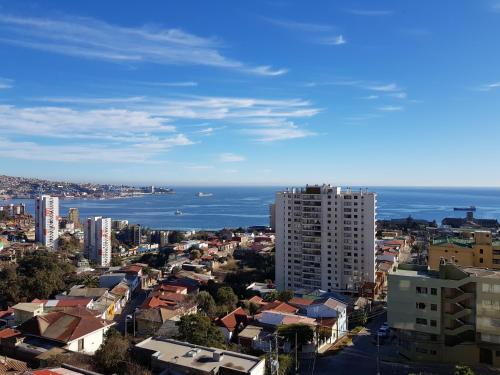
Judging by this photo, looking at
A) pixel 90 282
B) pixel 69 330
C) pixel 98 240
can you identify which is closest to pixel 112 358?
pixel 69 330

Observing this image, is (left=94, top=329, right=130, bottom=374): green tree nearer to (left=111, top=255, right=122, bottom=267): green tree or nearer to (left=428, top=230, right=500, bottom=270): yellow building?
(left=428, top=230, right=500, bottom=270): yellow building

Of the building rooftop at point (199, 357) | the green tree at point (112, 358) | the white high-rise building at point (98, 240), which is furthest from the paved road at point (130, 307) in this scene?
the white high-rise building at point (98, 240)

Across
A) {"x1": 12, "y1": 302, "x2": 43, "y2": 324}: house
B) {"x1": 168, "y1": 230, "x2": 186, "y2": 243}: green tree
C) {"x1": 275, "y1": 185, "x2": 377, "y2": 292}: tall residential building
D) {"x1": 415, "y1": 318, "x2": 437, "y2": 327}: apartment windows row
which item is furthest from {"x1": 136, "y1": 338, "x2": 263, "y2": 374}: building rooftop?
{"x1": 168, "y1": 230, "x2": 186, "y2": 243}: green tree

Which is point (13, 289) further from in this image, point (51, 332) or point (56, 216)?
point (56, 216)

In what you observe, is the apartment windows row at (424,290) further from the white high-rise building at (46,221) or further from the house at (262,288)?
the white high-rise building at (46,221)

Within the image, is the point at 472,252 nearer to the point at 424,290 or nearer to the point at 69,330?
the point at 424,290
